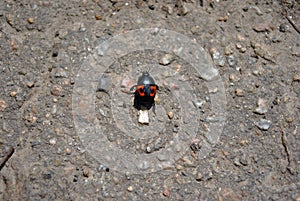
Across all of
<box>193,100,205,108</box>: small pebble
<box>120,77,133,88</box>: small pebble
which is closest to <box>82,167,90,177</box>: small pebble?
<box>120,77,133,88</box>: small pebble

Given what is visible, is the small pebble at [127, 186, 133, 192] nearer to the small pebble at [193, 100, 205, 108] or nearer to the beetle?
the beetle

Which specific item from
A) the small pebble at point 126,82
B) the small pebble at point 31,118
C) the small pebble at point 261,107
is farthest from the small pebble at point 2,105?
the small pebble at point 261,107

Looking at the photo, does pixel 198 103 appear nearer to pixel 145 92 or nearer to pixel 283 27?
pixel 145 92

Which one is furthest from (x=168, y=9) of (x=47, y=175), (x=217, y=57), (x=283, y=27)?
(x=47, y=175)

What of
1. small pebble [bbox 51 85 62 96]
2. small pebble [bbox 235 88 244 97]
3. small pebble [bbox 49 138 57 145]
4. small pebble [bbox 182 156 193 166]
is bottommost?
small pebble [bbox 182 156 193 166]

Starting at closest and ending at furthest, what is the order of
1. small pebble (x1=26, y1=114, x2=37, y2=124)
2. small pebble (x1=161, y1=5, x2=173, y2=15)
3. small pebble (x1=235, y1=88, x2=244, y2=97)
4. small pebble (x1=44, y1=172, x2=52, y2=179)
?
small pebble (x1=44, y1=172, x2=52, y2=179) → small pebble (x1=26, y1=114, x2=37, y2=124) → small pebble (x1=235, y1=88, x2=244, y2=97) → small pebble (x1=161, y1=5, x2=173, y2=15)

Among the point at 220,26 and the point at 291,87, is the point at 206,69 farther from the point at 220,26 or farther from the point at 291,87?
the point at 291,87

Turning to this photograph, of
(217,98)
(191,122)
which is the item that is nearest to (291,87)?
(217,98)
